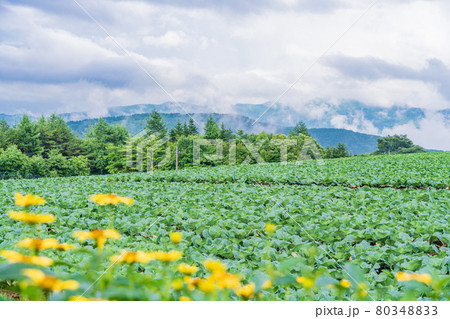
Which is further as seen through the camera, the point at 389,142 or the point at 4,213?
the point at 389,142

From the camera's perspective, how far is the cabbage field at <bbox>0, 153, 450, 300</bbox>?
119 centimetres

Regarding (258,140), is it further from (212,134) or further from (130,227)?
(130,227)

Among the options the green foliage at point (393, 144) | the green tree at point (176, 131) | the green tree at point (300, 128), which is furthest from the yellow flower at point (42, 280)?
the green foliage at point (393, 144)

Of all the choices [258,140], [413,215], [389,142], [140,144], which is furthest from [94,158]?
[389,142]

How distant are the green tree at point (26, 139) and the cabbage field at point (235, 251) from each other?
146 ft

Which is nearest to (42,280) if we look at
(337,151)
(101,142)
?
(101,142)

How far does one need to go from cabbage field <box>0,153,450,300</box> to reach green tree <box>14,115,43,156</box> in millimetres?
44472

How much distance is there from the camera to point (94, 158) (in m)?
49.7

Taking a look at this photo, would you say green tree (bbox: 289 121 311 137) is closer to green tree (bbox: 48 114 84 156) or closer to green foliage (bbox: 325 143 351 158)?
green foliage (bbox: 325 143 351 158)

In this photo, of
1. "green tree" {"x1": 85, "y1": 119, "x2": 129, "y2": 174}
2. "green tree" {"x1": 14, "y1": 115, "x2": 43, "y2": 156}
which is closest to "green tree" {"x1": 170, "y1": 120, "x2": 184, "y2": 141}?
"green tree" {"x1": 85, "y1": 119, "x2": 129, "y2": 174}

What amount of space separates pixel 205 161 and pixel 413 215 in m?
20.1

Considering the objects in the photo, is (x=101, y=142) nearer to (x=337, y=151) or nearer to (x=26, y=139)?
(x=26, y=139)
